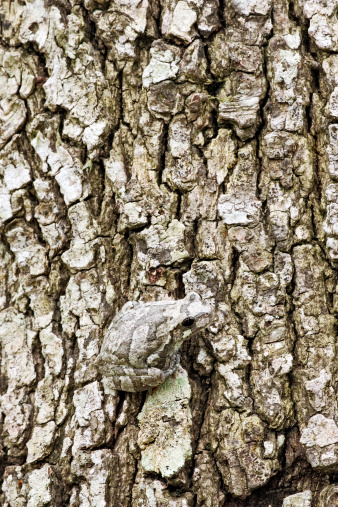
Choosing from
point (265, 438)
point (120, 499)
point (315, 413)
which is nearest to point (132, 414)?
point (120, 499)

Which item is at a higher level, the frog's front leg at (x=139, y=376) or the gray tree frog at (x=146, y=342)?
the gray tree frog at (x=146, y=342)

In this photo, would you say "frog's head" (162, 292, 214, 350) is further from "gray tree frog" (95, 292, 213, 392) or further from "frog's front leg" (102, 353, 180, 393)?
"frog's front leg" (102, 353, 180, 393)

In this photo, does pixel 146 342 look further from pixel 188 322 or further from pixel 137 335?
pixel 188 322

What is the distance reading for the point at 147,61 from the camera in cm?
259

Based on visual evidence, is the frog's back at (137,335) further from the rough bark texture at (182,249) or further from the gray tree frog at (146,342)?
the rough bark texture at (182,249)

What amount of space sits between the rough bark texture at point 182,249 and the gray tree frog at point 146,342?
0.09 meters

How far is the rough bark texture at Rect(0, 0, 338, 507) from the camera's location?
2.35 m

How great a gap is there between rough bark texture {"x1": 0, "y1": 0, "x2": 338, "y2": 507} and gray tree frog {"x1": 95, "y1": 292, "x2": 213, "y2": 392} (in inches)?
3.7

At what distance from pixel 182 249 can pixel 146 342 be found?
483mm

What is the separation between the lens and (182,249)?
2.49m

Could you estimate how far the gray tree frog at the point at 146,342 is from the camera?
2375 mm

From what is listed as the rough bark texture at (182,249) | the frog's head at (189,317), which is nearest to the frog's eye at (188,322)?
the frog's head at (189,317)

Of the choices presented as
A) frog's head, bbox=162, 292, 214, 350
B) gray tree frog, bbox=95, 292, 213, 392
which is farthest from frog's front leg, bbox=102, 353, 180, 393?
frog's head, bbox=162, 292, 214, 350

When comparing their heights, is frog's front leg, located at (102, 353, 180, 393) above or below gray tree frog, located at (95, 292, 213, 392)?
below
